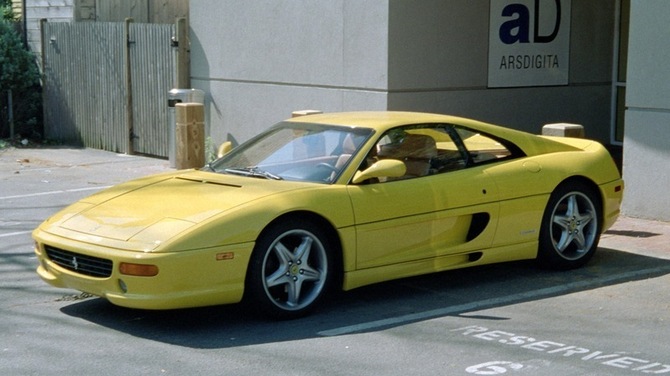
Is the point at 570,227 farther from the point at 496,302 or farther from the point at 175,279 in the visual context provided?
the point at 175,279

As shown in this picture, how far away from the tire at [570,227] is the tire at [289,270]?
2060mm

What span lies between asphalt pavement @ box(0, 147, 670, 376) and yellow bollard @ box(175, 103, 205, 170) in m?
5.56

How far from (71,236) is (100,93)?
11.2 m

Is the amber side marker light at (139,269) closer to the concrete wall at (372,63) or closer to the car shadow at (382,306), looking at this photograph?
the car shadow at (382,306)

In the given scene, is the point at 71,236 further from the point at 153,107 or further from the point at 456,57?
the point at 153,107

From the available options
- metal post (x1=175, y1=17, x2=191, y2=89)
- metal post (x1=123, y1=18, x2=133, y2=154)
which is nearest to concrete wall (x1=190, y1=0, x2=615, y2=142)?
metal post (x1=175, y1=17, x2=191, y2=89)

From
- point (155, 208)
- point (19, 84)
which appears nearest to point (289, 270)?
point (155, 208)

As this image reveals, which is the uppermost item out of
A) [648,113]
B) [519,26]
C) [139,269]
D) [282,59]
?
[519,26]

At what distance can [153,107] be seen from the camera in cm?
1694

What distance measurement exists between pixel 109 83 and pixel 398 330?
1174 centimetres

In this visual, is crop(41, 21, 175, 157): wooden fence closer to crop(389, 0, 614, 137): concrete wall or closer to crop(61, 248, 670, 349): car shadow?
crop(389, 0, 614, 137): concrete wall

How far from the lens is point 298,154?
816cm

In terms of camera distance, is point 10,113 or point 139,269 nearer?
point 139,269

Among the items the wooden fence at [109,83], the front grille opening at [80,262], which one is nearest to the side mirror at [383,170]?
the front grille opening at [80,262]
